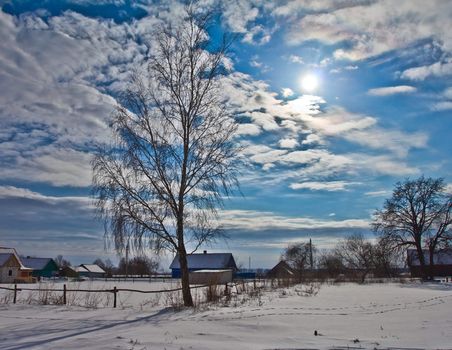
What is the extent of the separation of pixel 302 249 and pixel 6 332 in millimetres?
66261

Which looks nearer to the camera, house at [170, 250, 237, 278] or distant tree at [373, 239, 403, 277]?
distant tree at [373, 239, 403, 277]

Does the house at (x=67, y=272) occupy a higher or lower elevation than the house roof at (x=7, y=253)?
lower

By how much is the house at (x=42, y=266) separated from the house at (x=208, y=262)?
30.8 metres

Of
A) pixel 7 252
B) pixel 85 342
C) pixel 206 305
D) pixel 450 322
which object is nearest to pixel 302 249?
pixel 7 252

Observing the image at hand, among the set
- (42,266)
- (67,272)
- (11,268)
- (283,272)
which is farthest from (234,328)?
→ (67,272)

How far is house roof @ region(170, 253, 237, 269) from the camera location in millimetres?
87000

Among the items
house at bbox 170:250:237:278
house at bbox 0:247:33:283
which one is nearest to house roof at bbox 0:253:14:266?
house at bbox 0:247:33:283

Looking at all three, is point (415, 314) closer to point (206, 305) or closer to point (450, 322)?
point (450, 322)

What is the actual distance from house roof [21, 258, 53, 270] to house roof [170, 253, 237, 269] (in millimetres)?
31385

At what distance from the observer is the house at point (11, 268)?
6962 centimetres

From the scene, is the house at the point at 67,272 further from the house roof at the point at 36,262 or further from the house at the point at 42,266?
the house roof at the point at 36,262

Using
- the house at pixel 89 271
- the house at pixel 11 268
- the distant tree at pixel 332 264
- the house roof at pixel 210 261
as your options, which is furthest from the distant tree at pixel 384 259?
the house at pixel 89 271

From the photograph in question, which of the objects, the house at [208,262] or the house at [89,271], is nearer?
the house at [208,262]

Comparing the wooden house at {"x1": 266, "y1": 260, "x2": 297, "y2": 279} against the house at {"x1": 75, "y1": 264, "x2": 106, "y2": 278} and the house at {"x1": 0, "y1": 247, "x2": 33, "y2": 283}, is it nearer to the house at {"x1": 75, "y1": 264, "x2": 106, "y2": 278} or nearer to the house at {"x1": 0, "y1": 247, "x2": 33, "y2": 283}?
the house at {"x1": 0, "y1": 247, "x2": 33, "y2": 283}
